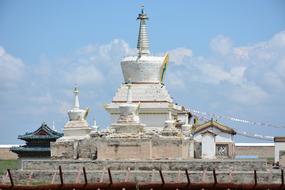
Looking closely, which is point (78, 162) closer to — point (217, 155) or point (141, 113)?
point (141, 113)

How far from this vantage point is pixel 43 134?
58.8 m

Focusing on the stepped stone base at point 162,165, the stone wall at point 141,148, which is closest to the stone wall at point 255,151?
the stone wall at point 141,148

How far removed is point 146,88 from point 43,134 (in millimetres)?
16101

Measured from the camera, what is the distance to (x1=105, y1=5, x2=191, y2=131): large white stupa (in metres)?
43.2

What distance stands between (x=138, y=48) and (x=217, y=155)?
10.5 metres

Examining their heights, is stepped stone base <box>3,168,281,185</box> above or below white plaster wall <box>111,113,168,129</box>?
below

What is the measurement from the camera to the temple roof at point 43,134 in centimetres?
5841

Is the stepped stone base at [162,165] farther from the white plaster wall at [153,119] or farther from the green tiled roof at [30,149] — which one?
the green tiled roof at [30,149]

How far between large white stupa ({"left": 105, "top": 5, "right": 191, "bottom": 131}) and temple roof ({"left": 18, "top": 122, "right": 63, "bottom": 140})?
13840 millimetres

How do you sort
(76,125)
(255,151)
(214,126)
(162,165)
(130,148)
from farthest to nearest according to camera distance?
(255,151) → (214,126) → (76,125) → (130,148) → (162,165)

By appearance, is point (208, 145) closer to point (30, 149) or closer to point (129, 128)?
point (129, 128)

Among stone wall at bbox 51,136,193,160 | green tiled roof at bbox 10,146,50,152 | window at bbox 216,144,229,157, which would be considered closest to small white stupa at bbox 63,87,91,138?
stone wall at bbox 51,136,193,160

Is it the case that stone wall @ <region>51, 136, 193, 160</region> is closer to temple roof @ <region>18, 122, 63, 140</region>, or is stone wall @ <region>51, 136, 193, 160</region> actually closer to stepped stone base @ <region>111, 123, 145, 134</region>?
stepped stone base @ <region>111, 123, 145, 134</region>

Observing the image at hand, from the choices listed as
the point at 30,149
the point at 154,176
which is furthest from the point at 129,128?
the point at 30,149
